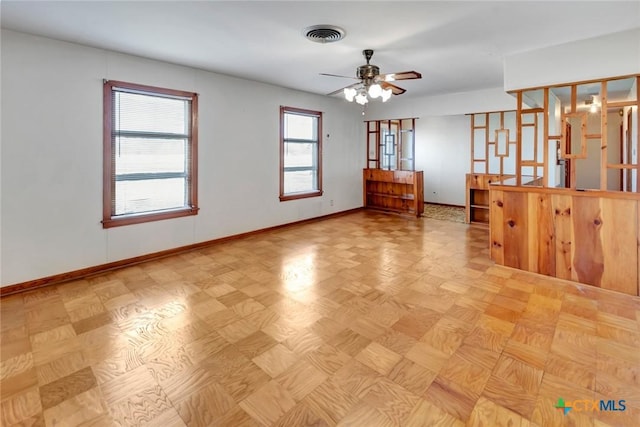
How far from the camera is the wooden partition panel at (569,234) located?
321cm

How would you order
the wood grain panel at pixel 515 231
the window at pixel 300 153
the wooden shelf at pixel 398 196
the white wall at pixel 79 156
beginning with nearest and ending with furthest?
the white wall at pixel 79 156 → the wood grain panel at pixel 515 231 → the window at pixel 300 153 → the wooden shelf at pixel 398 196

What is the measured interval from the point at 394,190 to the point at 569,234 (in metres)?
4.25

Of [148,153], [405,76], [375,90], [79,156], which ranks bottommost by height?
[79,156]

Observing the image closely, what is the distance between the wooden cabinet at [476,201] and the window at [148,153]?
4876 millimetres

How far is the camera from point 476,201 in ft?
21.0

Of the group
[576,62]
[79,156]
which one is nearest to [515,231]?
[576,62]

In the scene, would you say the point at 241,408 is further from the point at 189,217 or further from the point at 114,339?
the point at 189,217

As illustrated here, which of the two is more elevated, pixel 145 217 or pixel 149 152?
pixel 149 152

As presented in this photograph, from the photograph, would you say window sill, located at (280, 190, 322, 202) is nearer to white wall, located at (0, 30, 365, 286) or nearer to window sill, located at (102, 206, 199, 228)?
white wall, located at (0, 30, 365, 286)

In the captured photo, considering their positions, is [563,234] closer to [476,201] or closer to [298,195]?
[476,201]

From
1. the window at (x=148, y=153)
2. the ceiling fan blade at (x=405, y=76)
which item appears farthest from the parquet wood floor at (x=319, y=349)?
the ceiling fan blade at (x=405, y=76)

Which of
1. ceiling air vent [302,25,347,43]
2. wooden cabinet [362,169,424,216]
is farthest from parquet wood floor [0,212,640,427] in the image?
wooden cabinet [362,169,424,216]

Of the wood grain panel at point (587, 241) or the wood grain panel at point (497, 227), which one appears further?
the wood grain panel at point (497, 227)

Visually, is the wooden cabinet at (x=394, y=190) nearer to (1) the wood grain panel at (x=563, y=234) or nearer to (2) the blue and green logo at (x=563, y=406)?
(1) the wood grain panel at (x=563, y=234)
